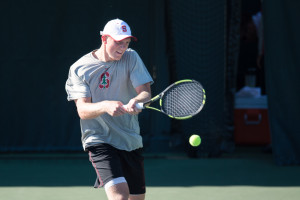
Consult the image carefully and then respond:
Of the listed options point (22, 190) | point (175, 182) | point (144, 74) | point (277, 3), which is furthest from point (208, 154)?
point (144, 74)

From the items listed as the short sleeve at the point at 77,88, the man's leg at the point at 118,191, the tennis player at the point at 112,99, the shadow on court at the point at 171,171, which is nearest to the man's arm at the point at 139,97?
the tennis player at the point at 112,99

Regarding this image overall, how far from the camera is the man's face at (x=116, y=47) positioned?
12.8ft

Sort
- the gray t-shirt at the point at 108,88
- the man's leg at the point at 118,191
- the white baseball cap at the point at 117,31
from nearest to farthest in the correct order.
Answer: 1. the man's leg at the point at 118,191
2. the white baseball cap at the point at 117,31
3. the gray t-shirt at the point at 108,88

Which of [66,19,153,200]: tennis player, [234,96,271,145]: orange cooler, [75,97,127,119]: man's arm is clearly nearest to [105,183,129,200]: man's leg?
[66,19,153,200]: tennis player

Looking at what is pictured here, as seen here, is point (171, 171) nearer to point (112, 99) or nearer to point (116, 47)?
point (112, 99)

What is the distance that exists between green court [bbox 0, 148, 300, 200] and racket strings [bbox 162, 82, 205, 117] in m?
1.62

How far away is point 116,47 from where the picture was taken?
392 cm

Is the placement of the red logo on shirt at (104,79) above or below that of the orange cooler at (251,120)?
above

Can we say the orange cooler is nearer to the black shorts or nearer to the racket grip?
the black shorts

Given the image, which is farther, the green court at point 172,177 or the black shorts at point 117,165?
the green court at point 172,177

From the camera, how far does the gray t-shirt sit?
4000mm

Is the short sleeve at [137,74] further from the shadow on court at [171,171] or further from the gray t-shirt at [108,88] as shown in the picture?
the shadow on court at [171,171]

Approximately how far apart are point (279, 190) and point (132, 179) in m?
2.18

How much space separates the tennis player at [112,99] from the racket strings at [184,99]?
150mm
